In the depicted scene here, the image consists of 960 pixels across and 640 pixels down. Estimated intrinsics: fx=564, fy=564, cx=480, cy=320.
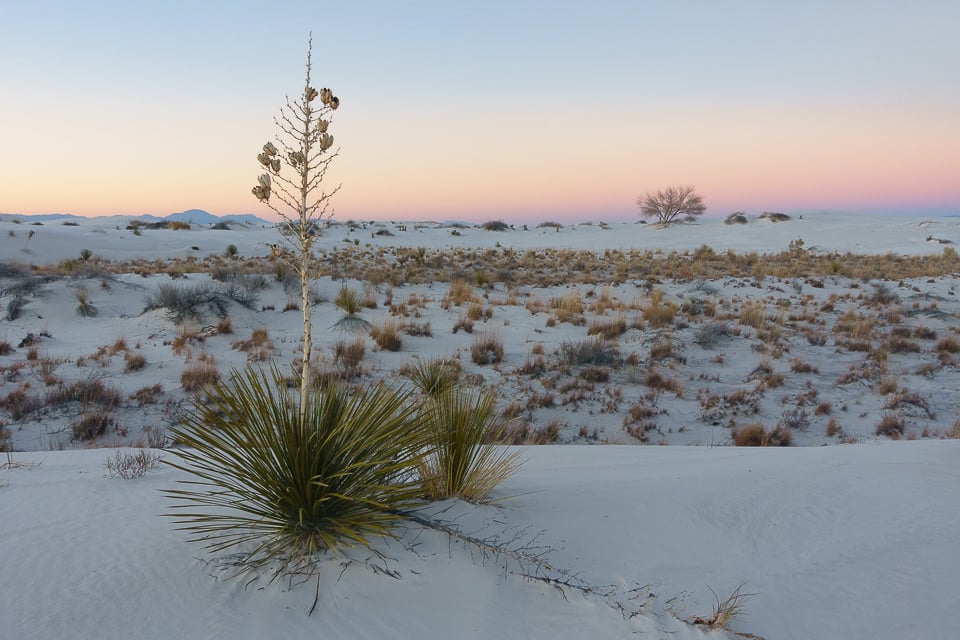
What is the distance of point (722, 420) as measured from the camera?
7539mm

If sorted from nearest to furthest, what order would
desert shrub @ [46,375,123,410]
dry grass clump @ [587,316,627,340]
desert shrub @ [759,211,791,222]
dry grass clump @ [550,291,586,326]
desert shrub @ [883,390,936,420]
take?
desert shrub @ [46,375,123,410] → desert shrub @ [883,390,936,420] → dry grass clump @ [587,316,627,340] → dry grass clump @ [550,291,586,326] → desert shrub @ [759,211,791,222]

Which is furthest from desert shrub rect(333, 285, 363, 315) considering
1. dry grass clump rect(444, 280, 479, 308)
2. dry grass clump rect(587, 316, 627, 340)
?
dry grass clump rect(587, 316, 627, 340)

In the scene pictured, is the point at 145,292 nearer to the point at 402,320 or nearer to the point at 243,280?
the point at 243,280

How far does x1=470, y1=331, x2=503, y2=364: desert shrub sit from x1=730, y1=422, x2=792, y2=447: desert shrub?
419cm

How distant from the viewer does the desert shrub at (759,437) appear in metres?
6.66

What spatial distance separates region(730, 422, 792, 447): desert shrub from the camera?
21.8 ft

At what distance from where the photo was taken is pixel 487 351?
10.1 metres

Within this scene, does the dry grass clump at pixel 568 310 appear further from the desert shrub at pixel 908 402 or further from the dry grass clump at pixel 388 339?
the desert shrub at pixel 908 402

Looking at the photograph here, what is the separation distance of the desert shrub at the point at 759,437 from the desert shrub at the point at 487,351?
4185 millimetres

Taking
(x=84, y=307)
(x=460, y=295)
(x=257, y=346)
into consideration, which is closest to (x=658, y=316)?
(x=460, y=295)

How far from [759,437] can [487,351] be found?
15.5ft

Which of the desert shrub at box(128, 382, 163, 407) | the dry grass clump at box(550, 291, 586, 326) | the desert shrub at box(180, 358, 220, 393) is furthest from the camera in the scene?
the dry grass clump at box(550, 291, 586, 326)

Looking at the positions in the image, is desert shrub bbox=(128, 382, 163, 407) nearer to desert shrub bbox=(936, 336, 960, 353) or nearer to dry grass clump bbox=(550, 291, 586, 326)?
dry grass clump bbox=(550, 291, 586, 326)

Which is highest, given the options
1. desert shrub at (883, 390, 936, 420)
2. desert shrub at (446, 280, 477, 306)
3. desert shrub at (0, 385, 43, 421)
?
desert shrub at (446, 280, 477, 306)
